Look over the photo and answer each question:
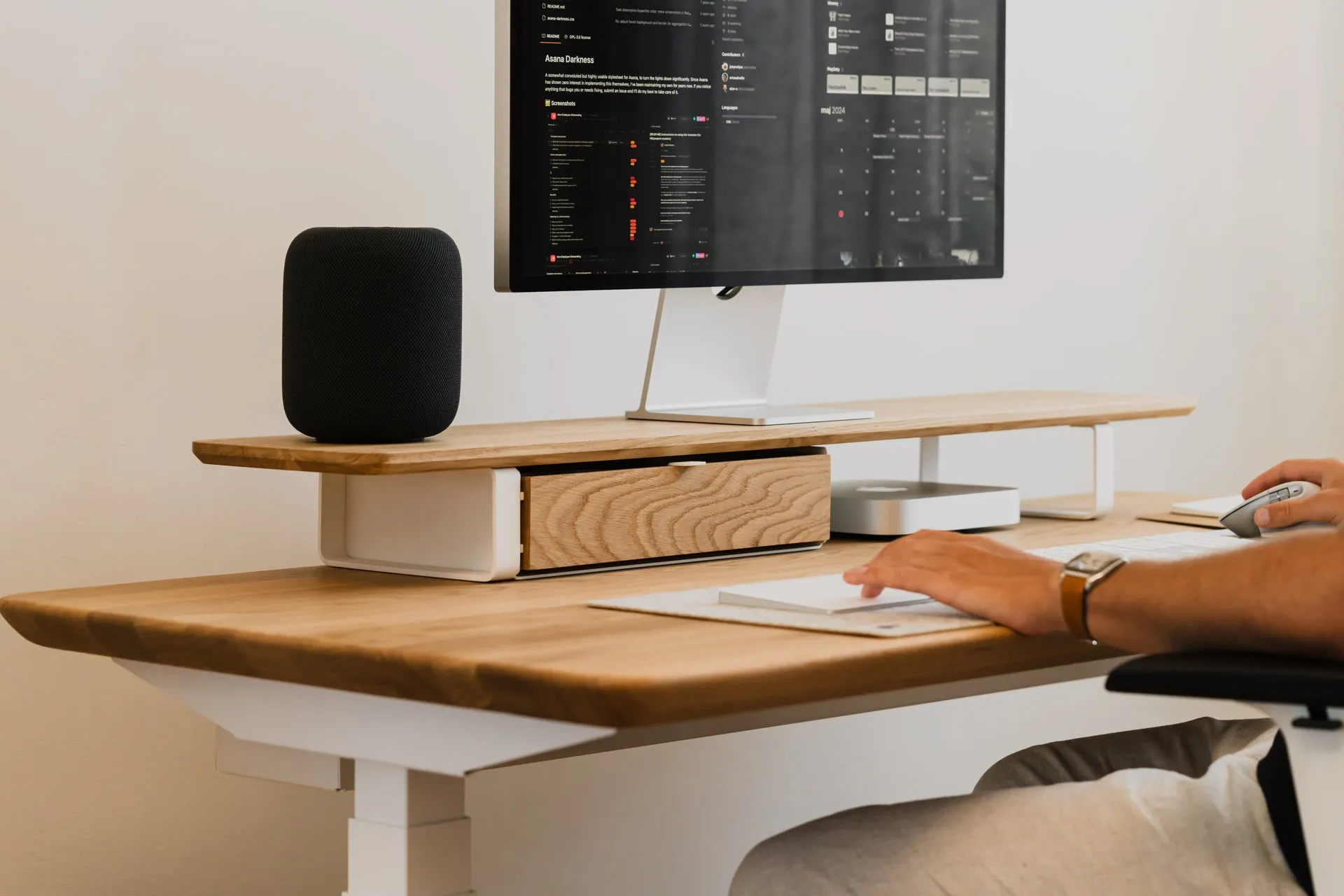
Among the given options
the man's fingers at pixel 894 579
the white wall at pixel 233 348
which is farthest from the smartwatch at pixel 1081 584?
the white wall at pixel 233 348

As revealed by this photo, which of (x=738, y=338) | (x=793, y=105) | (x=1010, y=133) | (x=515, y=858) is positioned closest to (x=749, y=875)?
(x=738, y=338)

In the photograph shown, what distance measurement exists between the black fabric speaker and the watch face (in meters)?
0.59

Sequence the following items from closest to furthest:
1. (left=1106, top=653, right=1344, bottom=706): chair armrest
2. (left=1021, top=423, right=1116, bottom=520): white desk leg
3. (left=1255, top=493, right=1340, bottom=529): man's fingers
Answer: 1. (left=1106, top=653, right=1344, bottom=706): chair armrest
2. (left=1255, top=493, right=1340, bottom=529): man's fingers
3. (left=1021, top=423, right=1116, bottom=520): white desk leg

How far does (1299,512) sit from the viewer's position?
1.79m

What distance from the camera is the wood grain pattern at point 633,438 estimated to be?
1.53 metres

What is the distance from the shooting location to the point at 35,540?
6.25ft

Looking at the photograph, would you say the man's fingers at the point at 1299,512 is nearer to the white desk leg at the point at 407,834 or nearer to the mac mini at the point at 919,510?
the mac mini at the point at 919,510

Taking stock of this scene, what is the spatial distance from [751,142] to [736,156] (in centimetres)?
3

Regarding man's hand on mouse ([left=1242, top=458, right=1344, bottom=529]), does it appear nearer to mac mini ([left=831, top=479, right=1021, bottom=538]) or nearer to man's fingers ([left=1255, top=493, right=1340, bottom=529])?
man's fingers ([left=1255, top=493, right=1340, bottom=529])

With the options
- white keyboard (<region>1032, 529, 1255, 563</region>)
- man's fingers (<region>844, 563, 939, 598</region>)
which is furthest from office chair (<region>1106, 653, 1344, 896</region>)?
white keyboard (<region>1032, 529, 1255, 563</region>)

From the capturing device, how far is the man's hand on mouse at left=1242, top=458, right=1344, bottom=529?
5.81ft

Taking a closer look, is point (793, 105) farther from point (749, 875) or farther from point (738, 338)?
point (749, 875)

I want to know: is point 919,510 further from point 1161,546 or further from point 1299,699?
point 1299,699

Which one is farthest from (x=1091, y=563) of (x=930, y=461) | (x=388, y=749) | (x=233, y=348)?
(x=233, y=348)
